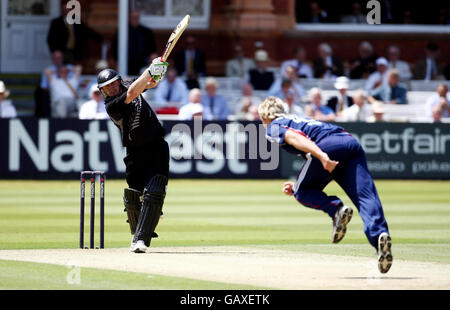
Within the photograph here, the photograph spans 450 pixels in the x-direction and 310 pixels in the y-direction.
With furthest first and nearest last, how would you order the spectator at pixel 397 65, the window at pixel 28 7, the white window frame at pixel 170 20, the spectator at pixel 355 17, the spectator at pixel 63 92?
the spectator at pixel 355 17 → the white window frame at pixel 170 20 → the window at pixel 28 7 → the spectator at pixel 397 65 → the spectator at pixel 63 92

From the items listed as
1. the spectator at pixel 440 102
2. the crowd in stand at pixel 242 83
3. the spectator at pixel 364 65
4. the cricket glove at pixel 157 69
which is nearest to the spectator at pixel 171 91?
the crowd in stand at pixel 242 83

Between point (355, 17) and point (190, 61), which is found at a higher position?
point (355, 17)

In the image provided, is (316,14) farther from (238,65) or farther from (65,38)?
(65,38)

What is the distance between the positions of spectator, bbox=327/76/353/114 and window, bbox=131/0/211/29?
236 inches

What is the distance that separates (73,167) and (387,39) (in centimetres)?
1135

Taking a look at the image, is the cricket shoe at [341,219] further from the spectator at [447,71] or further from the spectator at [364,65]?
the spectator at [447,71]

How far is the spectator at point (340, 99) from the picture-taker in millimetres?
23328

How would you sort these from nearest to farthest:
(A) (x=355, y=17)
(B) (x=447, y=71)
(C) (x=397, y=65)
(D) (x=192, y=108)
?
(D) (x=192, y=108) → (C) (x=397, y=65) → (B) (x=447, y=71) → (A) (x=355, y=17)

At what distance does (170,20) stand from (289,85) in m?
5.89

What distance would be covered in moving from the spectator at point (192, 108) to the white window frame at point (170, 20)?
20.4 feet

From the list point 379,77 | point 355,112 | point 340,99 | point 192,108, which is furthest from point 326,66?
point 192,108

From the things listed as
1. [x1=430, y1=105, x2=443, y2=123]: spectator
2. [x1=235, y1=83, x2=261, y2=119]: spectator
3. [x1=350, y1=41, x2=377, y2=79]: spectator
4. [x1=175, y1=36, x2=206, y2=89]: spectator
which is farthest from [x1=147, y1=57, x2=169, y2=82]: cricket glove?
[x1=350, y1=41, x2=377, y2=79]: spectator

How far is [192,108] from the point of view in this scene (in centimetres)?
2220

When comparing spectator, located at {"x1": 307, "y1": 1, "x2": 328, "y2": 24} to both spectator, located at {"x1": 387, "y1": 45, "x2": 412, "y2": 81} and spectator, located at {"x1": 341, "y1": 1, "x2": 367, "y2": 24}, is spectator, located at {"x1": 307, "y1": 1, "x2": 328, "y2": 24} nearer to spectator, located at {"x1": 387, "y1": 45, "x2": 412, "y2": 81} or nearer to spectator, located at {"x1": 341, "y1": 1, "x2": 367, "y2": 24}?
spectator, located at {"x1": 341, "y1": 1, "x2": 367, "y2": 24}
